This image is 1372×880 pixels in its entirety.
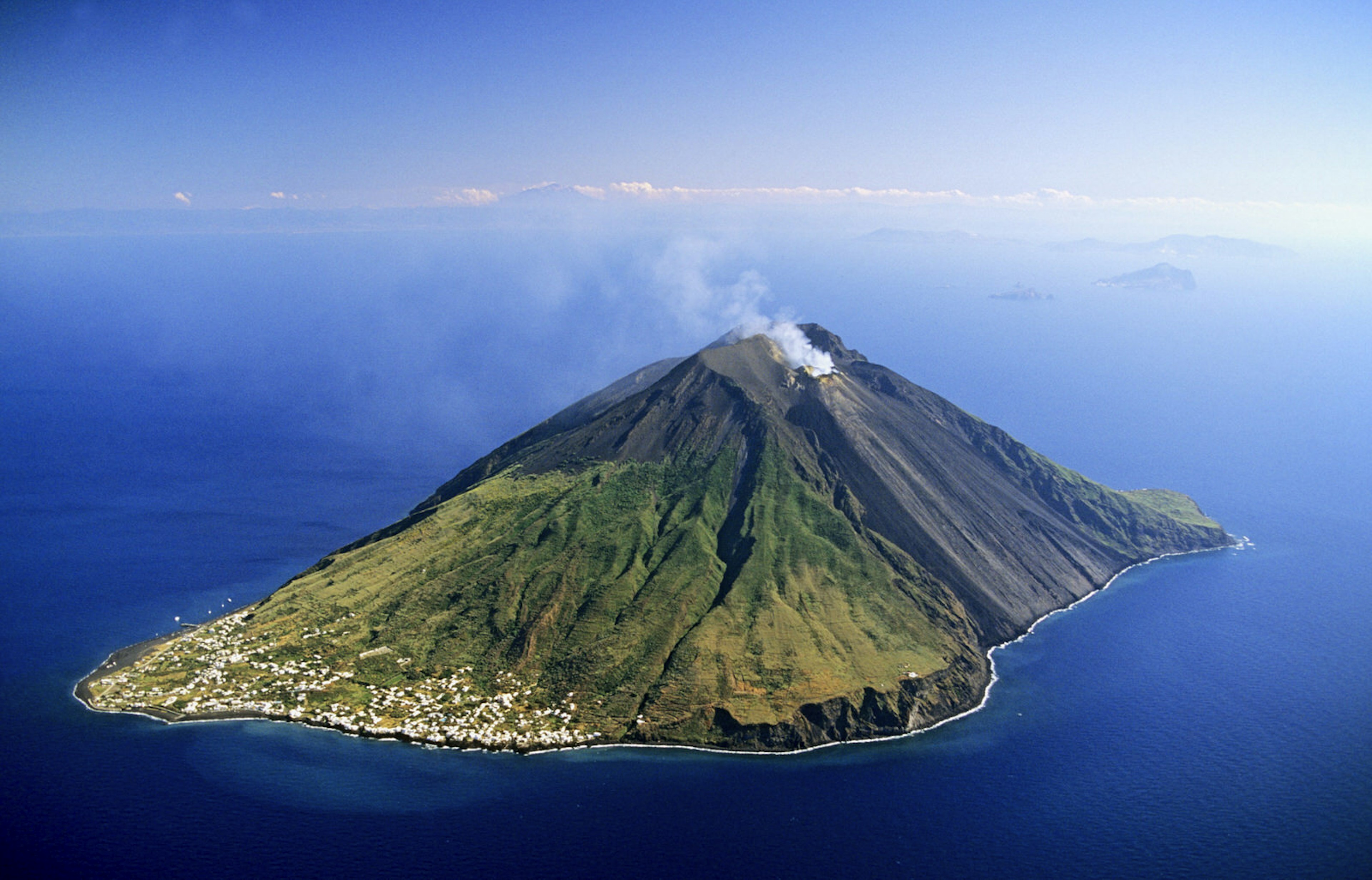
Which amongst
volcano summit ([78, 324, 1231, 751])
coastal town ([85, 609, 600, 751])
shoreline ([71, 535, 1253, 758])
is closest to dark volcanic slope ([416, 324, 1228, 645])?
volcano summit ([78, 324, 1231, 751])

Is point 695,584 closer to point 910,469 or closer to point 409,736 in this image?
point 409,736

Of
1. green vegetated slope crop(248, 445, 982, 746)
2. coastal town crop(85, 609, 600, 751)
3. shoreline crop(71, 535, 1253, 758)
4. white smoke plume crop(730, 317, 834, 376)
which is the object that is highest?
white smoke plume crop(730, 317, 834, 376)

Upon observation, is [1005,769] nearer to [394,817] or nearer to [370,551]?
[394,817]

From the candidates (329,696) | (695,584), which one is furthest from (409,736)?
(695,584)

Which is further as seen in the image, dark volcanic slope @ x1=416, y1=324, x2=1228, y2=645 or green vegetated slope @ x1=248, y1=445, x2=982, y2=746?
dark volcanic slope @ x1=416, y1=324, x2=1228, y2=645

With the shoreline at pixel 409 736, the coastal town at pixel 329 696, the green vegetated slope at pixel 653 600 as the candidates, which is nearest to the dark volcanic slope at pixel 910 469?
the green vegetated slope at pixel 653 600

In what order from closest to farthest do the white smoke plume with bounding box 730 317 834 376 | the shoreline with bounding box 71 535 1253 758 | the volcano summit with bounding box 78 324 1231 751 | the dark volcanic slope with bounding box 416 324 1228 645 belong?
1. the shoreline with bounding box 71 535 1253 758
2. the volcano summit with bounding box 78 324 1231 751
3. the dark volcanic slope with bounding box 416 324 1228 645
4. the white smoke plume with bounding box 730 317 834 376

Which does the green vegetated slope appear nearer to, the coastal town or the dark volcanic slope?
the coastal town
